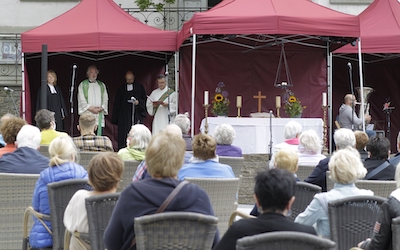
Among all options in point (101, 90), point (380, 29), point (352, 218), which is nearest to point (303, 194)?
point (352, 218)

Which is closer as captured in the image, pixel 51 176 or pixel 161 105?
pixel 51 176

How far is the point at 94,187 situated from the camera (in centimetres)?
438

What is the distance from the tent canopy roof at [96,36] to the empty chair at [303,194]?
7.43m

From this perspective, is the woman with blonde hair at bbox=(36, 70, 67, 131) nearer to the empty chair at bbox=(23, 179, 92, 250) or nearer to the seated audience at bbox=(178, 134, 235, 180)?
the seated audience at bbox=(178, 134, 235, 180)

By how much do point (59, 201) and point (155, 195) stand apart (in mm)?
1406

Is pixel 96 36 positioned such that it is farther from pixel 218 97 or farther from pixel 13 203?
pixel 13 203

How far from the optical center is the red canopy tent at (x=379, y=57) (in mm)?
13586

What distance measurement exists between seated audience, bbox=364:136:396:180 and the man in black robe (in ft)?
26.2

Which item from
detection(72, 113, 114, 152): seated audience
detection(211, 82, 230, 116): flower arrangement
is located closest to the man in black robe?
detection(211, 82, 230, 116): flower arrangement

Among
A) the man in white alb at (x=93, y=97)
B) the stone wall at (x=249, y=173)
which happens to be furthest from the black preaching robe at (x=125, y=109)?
the stone wall at (x=249, y=173)

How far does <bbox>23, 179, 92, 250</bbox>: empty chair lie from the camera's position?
4.79 metres

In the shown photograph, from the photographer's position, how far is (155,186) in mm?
3658

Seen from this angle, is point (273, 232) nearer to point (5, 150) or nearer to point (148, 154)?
point (148, 154)

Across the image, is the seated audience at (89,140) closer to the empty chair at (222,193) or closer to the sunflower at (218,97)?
the empty chair at (222,193)
